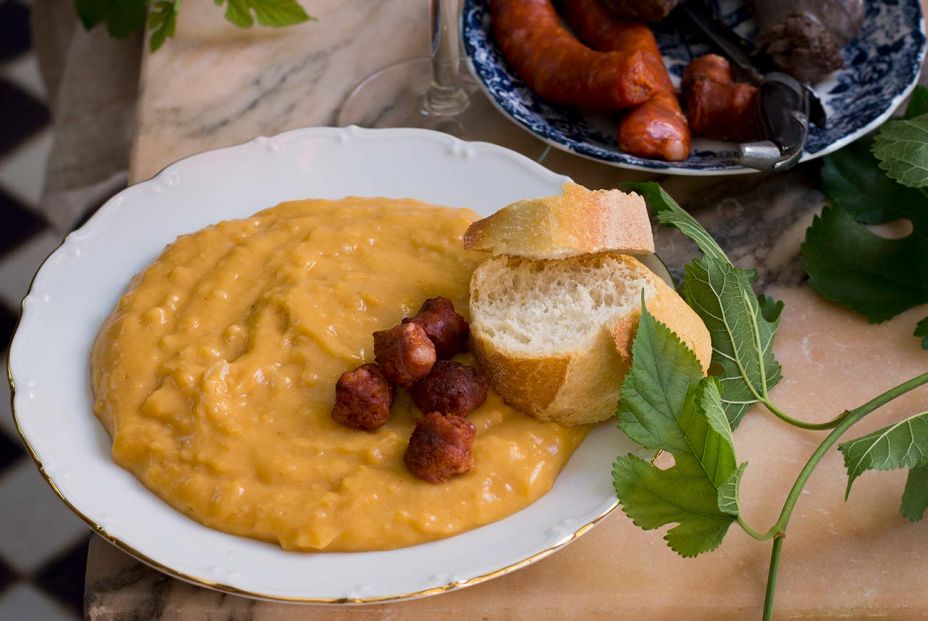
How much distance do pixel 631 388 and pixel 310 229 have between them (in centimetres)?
80

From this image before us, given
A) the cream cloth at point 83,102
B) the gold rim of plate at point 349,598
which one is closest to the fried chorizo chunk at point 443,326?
the gold rim of plate at point 349,598

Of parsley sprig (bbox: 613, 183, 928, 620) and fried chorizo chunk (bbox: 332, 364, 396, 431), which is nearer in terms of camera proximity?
parsley sprig (bbox: 613, 183, 928, 620)

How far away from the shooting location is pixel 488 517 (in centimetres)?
169

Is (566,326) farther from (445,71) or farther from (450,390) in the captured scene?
(445,71)

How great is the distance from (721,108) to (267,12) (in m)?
1.25

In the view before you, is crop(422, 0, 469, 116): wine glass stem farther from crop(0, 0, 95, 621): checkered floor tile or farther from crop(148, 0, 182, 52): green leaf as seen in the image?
crop(0, 0, 95, 621): checkered floor tile

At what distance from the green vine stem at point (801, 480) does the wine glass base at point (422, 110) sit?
3.58 ft

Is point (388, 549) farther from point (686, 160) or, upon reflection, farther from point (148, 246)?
point (686, 160)

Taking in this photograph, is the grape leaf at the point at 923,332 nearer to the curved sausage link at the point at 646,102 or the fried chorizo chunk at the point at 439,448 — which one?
the curved sausage link at the point at 646,102

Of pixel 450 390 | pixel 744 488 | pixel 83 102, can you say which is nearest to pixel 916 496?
pixel 744 488

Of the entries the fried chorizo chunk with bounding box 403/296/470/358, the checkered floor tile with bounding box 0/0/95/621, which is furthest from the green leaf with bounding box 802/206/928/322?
the checkered floor tile with bounding box 0/0/95/621

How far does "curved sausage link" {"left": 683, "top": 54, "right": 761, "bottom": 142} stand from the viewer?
2521mm

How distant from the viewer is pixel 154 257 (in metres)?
2.21

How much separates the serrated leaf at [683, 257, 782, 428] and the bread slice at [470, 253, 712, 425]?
65 millimetres
